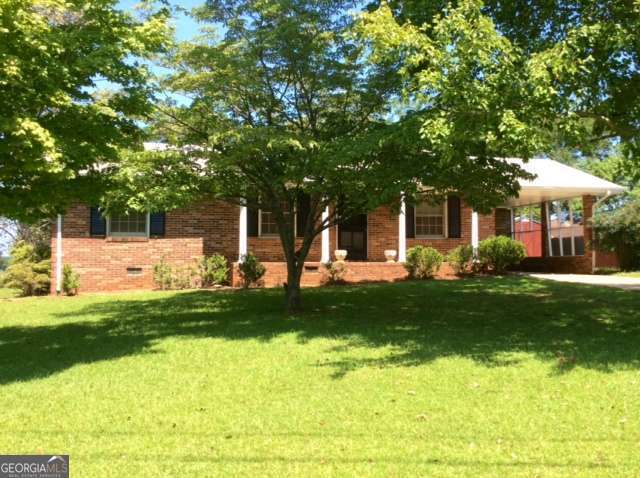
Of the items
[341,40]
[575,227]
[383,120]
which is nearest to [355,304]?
[383,120]

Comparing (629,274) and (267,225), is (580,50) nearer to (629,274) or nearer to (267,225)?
(267,225)

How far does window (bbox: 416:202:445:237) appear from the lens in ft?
67.4

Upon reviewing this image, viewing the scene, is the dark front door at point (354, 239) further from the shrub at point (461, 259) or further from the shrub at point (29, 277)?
the shrub at point (29, 277)

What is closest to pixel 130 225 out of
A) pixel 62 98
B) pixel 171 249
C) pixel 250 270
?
pixel 171 249

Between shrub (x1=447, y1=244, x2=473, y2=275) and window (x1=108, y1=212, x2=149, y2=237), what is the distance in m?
9.37

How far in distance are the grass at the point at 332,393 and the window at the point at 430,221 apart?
8.71 metres

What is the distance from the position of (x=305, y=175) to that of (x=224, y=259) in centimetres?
865

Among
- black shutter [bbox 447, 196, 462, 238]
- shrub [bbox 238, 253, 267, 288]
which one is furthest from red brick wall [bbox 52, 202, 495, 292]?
black shutter [bbox 447, 196, 462, 238]

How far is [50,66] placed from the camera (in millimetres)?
7055

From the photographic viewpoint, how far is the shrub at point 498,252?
1934 centimetres

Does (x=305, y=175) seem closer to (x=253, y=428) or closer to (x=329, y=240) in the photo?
(x=253, y=428)

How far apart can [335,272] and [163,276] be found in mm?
→ 4993

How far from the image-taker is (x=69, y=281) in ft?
54.5

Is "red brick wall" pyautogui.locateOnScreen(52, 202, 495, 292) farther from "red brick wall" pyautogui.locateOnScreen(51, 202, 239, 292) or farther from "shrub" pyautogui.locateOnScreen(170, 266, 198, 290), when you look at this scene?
"shrub" pyautogui.locateOnScreen(170, 266, 198, 290)
